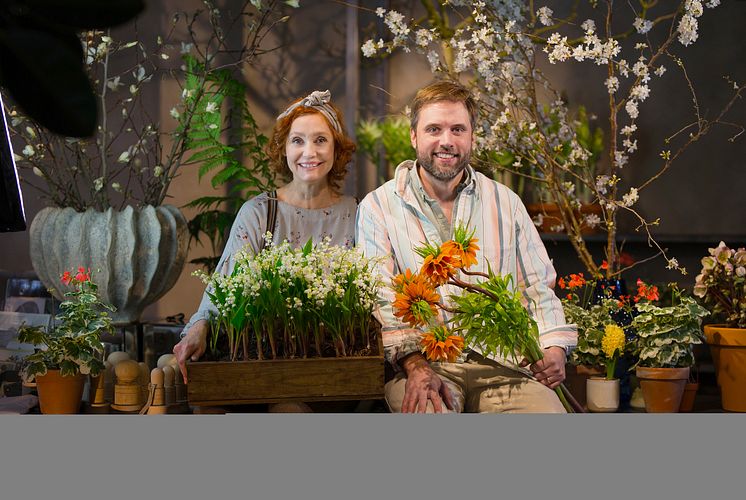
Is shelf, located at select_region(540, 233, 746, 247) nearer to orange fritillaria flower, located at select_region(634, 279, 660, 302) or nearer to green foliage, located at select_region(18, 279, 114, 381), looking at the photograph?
orange fritillaria flower, located at select_region(634, 279, 660, 302)

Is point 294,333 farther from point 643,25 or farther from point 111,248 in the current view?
point 643,25

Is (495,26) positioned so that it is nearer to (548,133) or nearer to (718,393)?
(548,133)

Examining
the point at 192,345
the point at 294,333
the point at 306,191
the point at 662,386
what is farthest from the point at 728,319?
the point at 192,345

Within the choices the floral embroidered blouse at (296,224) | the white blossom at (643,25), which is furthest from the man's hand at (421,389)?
the white blossom at (643,25)

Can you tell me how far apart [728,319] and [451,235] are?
1.64m

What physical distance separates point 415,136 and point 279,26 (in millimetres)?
3391

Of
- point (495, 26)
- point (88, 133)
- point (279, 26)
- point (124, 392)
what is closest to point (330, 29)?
point (279, 26)

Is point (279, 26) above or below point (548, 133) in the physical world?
above

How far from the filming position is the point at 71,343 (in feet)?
9.73

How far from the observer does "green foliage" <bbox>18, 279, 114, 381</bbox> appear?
293cm

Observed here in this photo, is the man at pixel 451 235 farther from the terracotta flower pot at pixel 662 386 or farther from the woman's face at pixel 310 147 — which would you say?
the terracotta flower pot at pixel 662 386

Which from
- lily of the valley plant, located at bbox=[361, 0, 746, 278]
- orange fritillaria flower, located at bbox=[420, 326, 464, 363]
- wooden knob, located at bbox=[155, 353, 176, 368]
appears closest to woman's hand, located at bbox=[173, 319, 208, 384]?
orange fritillaria flower, located at bbox=[420, 326, 464, 363]

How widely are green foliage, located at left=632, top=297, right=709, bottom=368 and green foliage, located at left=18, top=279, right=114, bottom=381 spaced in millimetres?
2073

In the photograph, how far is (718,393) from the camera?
413 cm
